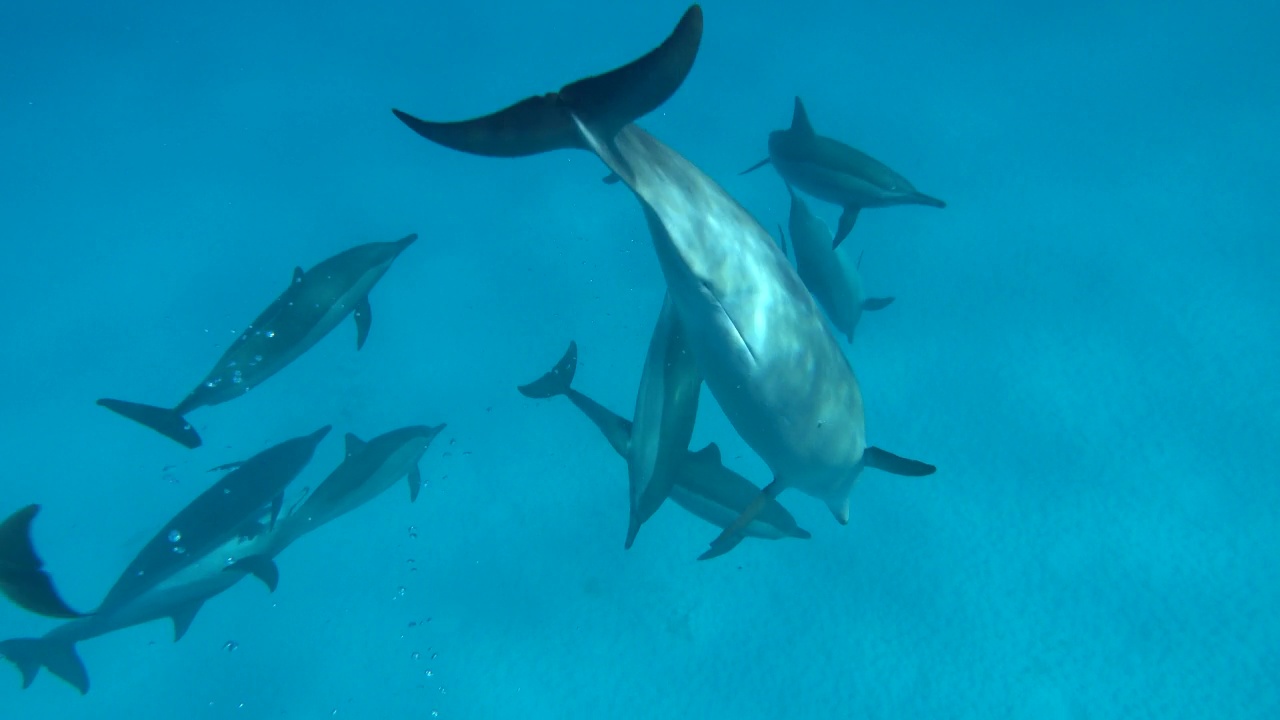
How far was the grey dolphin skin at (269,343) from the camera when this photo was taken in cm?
541

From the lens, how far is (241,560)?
609cm

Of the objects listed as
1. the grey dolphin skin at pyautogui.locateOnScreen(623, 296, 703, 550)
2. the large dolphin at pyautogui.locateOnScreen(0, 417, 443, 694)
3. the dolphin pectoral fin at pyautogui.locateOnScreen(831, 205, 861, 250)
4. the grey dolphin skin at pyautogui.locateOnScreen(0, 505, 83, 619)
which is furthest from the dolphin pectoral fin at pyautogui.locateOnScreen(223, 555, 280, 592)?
the dolphin pectoral fin at pyautogui.locateOnScreen(831, 205, 861, 250)

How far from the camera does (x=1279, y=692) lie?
249 inches

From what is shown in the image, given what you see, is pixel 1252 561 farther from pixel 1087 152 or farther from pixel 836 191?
pixel 1087 152

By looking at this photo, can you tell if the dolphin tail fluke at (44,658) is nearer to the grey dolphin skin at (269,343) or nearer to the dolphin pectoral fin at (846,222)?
the grey dolphin skin at (269,343)

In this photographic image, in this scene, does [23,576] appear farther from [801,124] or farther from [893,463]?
[801,124]

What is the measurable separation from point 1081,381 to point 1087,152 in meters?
4.62

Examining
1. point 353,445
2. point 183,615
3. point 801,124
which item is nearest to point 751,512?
point 801,124

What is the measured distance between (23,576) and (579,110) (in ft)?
10.1

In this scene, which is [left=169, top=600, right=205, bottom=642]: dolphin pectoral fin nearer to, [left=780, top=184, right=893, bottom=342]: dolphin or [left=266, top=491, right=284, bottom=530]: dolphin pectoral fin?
[left=266, top=491, right=284, bottom=530]: dolphin pectoral fin

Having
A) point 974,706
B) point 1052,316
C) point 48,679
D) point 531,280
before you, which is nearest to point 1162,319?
point 1052,316

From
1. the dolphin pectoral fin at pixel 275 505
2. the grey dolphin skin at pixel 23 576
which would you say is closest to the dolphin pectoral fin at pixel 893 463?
the grey dolphin skin at pixel 23 576

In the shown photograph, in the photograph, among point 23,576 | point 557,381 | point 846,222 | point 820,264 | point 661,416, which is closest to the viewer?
point 23,576

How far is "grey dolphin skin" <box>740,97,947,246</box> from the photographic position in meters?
5.65
